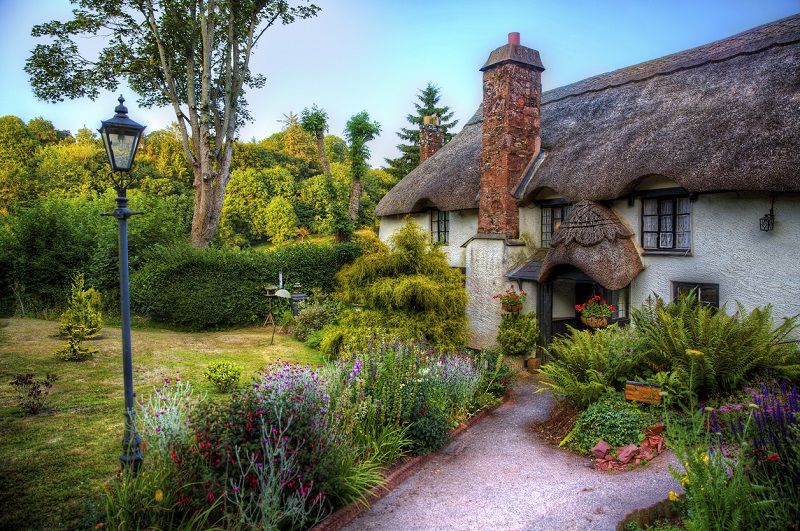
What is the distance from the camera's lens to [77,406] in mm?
7242

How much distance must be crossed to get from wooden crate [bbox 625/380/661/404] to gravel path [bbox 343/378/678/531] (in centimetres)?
80

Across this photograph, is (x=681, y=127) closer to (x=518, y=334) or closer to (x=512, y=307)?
(x=512, y=307)

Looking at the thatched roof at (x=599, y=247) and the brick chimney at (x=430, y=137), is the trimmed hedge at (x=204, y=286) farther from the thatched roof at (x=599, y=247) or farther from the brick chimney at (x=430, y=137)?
the thatched roof at (x=599, y=247)

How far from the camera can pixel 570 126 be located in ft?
40.5

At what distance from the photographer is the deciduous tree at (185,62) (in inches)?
584

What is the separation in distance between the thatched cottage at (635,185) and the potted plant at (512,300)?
0.28 m

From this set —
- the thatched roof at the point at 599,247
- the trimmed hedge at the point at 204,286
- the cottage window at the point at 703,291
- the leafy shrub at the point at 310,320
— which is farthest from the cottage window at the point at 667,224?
the trimmed hedge at the point at 204,286

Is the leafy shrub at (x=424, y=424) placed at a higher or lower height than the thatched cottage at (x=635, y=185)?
lower

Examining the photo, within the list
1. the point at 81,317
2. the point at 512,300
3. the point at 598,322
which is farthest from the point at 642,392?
the point at 81,317

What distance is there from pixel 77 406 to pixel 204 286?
838 cm

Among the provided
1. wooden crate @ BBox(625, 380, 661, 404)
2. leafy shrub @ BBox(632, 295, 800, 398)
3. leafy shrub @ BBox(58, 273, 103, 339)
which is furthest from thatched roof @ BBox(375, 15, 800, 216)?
leafy shrub @ BBox(58, 273, 103, 339)

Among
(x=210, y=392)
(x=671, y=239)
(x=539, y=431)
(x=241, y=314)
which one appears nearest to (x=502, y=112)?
(x=671, y=239)

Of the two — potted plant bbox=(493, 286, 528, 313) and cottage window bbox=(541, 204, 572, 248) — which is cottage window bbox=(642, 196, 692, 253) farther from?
potted plant bbox=(493, 286, 528, 313)

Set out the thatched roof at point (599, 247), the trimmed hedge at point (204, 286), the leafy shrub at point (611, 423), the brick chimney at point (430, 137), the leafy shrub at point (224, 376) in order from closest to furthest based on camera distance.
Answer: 1. the leafy shrub at point (611, 423)
2. the leafy shrub at point (224, 376)
3. the thatched roof at point (599, 247)
4. the trimmed hedge at point (204, 286)
5. the brick chimney at point (430, 137)
